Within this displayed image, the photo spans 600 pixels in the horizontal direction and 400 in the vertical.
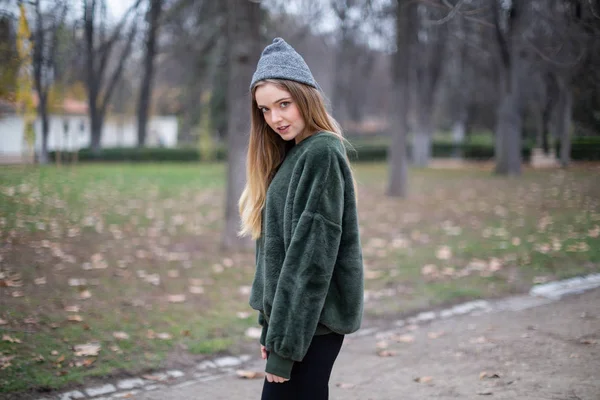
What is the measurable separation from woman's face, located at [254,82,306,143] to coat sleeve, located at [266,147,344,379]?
222 mm

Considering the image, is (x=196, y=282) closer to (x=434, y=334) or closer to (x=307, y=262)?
(x=434, y=334)

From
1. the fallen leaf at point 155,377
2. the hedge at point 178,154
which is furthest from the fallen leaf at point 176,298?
the hedge at point 178,154

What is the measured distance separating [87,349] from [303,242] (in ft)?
11.2

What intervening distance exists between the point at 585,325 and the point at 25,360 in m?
4.80

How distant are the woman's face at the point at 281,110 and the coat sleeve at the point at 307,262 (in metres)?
0.22

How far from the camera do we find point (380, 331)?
5.62 m

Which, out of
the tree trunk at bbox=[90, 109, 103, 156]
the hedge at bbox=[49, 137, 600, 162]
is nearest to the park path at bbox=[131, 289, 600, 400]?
the hedge at bbox=[49, 137, 600, 162]

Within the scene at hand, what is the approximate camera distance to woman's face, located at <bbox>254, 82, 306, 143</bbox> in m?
2.35

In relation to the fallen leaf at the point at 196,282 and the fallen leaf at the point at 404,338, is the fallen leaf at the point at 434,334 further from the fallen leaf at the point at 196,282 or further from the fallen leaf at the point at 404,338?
the fallen leaf at the point at 196,282

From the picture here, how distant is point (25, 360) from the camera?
4.48 m

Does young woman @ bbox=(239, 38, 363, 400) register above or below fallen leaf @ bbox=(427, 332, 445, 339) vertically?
above

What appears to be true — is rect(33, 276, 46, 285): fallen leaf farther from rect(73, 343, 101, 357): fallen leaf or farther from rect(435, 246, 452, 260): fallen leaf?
rect(435, 246, 452, 260): fallen leaf

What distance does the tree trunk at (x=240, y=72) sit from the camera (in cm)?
819

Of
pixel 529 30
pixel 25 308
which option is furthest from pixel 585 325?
pixel 529 30
